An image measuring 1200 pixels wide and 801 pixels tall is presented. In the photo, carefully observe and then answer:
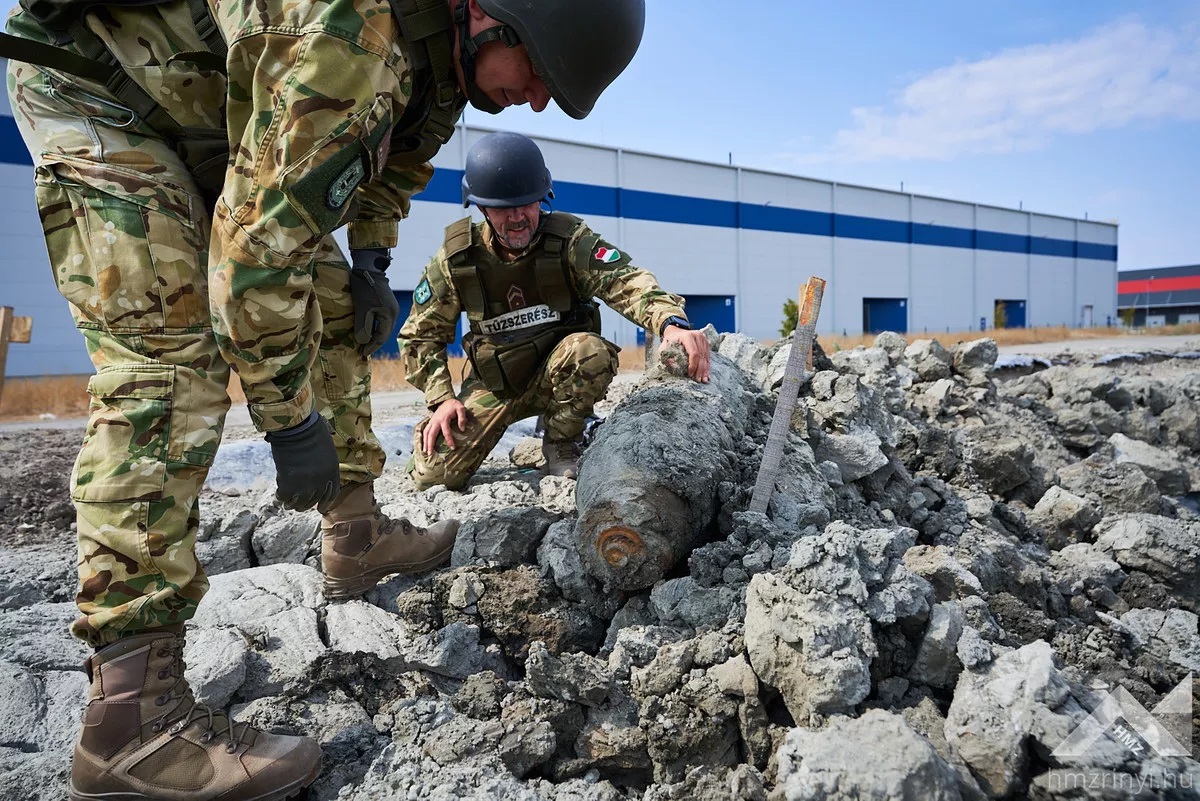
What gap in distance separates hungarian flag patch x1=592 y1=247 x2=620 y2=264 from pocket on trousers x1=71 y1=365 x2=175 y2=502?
208cm

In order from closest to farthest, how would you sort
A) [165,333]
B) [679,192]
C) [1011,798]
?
[1011,798], [165,333], [679,192]

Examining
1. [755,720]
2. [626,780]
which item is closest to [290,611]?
[626,780]

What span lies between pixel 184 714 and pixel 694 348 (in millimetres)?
1874

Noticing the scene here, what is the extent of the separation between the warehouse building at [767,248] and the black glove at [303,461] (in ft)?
38.6

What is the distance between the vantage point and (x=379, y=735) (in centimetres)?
171

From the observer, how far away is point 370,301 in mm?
2230

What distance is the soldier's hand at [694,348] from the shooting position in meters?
2.60

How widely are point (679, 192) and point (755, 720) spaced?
21.6 m

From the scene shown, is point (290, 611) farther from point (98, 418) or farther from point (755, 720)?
point (755, 720)

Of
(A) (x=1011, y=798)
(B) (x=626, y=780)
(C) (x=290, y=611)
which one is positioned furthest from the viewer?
(C) (x=290, y=611)

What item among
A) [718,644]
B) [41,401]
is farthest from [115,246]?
[41,401]

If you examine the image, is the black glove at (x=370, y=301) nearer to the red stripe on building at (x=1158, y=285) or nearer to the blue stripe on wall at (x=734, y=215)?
the blue stripe on wall at (x=734, y=215)
